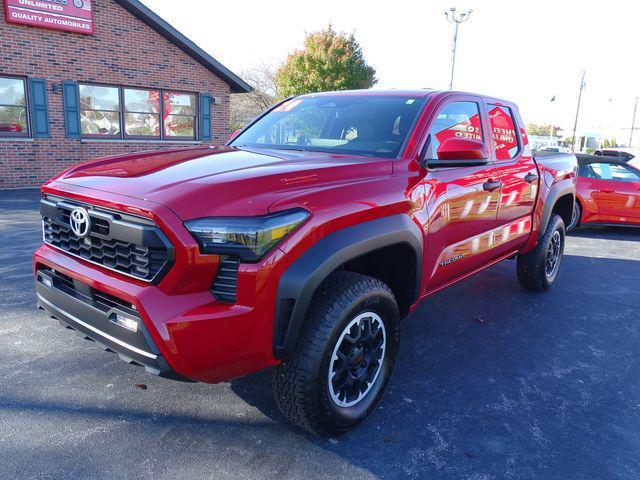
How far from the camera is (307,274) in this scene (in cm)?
224

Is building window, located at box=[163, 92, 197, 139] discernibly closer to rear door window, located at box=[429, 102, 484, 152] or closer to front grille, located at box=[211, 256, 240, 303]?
rear door window, located at box=[429, 102, 484, 152]

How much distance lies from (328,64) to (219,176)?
73.7ft

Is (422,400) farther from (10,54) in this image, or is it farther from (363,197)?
(10,54)

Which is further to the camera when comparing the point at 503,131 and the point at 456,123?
the point at 503,131

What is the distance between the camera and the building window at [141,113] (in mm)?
13882

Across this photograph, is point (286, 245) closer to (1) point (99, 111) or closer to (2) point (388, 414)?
(2) point (388, 414)

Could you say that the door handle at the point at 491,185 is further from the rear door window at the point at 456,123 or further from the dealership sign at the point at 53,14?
the dealership sign at the point at 53,14

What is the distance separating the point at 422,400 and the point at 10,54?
12759 mm

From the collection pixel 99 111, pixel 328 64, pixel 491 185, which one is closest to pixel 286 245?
pixel 491 185

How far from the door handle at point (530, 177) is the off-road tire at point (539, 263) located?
2.46 feet

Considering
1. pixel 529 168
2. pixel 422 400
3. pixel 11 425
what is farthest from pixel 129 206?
pixel 529 168

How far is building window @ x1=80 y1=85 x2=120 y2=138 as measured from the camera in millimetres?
13078

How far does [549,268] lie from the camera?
5.44m

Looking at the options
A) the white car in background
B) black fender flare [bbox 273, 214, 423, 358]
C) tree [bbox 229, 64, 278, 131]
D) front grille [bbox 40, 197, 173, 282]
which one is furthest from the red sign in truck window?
tree [bbox 229, 64, 278, 131]
